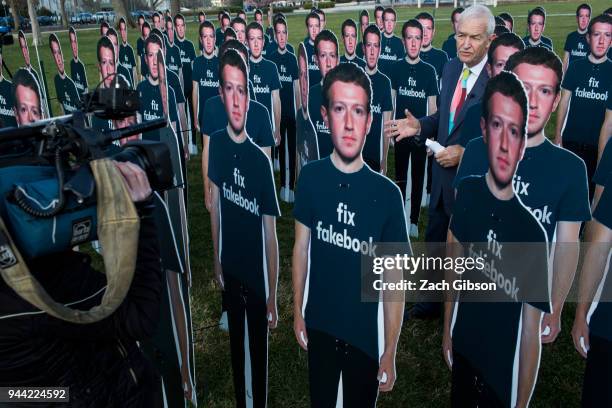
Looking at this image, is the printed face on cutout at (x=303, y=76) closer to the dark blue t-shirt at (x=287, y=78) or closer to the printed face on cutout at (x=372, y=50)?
the printed face on cutout at (x=372, y=50)

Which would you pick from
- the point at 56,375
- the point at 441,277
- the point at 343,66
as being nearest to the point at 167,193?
the point at 343,66

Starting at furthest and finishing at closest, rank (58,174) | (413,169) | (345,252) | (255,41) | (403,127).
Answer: (255,41), (413,169), (403,127), (345,252), (58,174)

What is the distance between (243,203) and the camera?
3.53 metres

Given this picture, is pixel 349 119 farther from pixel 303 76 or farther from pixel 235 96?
pixel 303 76

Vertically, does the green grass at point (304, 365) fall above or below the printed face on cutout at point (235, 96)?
below

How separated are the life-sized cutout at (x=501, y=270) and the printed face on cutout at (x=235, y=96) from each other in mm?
1432

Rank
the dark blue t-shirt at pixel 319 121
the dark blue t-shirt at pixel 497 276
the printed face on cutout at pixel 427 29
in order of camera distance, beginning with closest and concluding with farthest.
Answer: the dark blue t-shirt at pixel 497 276, the dark blue t-shirt at pixel 319 121, the printed face on cutout at pixel 427 29

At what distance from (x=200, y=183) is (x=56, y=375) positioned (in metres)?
7.10

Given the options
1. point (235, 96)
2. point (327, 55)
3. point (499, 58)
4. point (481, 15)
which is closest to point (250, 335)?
point (235, 96)

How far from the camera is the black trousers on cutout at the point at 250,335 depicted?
3.57m

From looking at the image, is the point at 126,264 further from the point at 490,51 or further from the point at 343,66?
the point at 490,51

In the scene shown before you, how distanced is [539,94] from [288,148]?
5283 millimetres

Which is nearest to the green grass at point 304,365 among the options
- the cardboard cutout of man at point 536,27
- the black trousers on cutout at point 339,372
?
the black trousers on cutout at point 339,372

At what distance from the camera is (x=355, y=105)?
2729mm
